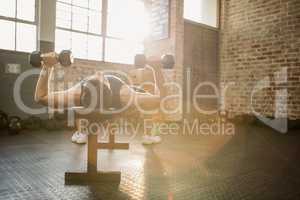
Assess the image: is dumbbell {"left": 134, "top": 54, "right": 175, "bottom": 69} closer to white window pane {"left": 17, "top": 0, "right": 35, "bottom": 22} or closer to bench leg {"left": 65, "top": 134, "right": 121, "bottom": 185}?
bench leg {"left": 65, "top": 134, "right": 121, "bottom": 185}

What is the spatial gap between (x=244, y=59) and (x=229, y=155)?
3.60 m

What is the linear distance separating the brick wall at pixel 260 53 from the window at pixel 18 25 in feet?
12.9

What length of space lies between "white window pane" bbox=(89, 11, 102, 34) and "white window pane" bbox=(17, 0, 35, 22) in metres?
1.05

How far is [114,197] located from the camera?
4.55 ft

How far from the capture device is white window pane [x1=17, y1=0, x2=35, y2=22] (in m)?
4.19

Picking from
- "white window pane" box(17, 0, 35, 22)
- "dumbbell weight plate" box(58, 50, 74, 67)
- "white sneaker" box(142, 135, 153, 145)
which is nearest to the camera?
"dumbbell weight plate" box(58, 50, 74, 67)

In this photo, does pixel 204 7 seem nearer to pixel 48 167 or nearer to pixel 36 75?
pixel 36 75

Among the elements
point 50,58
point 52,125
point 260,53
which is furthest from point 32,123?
point 260,53

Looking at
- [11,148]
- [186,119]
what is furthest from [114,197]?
[186,119]

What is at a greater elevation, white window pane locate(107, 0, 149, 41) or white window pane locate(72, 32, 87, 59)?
white window pane locate(107, 0, 149, 41)

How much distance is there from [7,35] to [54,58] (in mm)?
2606

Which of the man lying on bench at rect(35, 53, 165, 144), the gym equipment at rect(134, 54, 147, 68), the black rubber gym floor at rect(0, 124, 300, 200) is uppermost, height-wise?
the gym equipment at rect(134, 54, 147, 68)

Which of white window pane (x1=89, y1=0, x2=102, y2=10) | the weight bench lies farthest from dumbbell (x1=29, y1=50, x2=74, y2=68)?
white window pane (x1=89, y1=0, x2=102, y2=10)

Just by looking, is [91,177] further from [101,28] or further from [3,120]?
[101,28]
